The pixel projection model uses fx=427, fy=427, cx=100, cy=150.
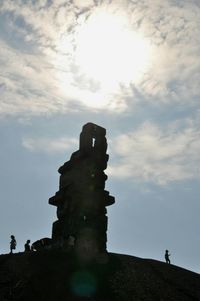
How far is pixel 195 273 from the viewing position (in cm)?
3152

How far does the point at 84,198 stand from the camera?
29.8 m

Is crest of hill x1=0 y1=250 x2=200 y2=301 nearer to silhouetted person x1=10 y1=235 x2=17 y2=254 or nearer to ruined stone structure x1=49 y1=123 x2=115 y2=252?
ruined stone structure x1=49 y1=123 x2=115 y2=252

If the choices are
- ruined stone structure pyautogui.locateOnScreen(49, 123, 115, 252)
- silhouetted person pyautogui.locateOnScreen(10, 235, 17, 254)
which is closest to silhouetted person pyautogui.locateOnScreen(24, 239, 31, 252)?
silhouetted person pyautogui.locateOnScreen(10, 235, 17, 254)

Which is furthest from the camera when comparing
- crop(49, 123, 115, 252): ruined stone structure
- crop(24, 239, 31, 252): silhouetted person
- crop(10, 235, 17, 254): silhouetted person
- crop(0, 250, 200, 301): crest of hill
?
crop(24, 239, 31, 252): silhouetted person

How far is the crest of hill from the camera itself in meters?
21.6


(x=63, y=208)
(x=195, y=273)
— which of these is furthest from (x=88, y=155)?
(x=195, y=273)

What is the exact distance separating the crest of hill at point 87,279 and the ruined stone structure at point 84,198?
5.72 ft

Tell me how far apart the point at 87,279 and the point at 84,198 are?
7.13 m

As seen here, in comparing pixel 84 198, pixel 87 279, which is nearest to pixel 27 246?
pixel 84 198

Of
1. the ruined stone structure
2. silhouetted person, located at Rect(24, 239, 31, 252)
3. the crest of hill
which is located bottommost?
the crest of hill

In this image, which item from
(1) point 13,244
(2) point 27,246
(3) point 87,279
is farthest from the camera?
(2) point 27,246

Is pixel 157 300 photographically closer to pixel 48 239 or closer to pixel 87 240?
pixel 87 240

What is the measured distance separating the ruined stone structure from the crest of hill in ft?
5.72

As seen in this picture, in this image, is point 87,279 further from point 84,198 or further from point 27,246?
point 27,246
